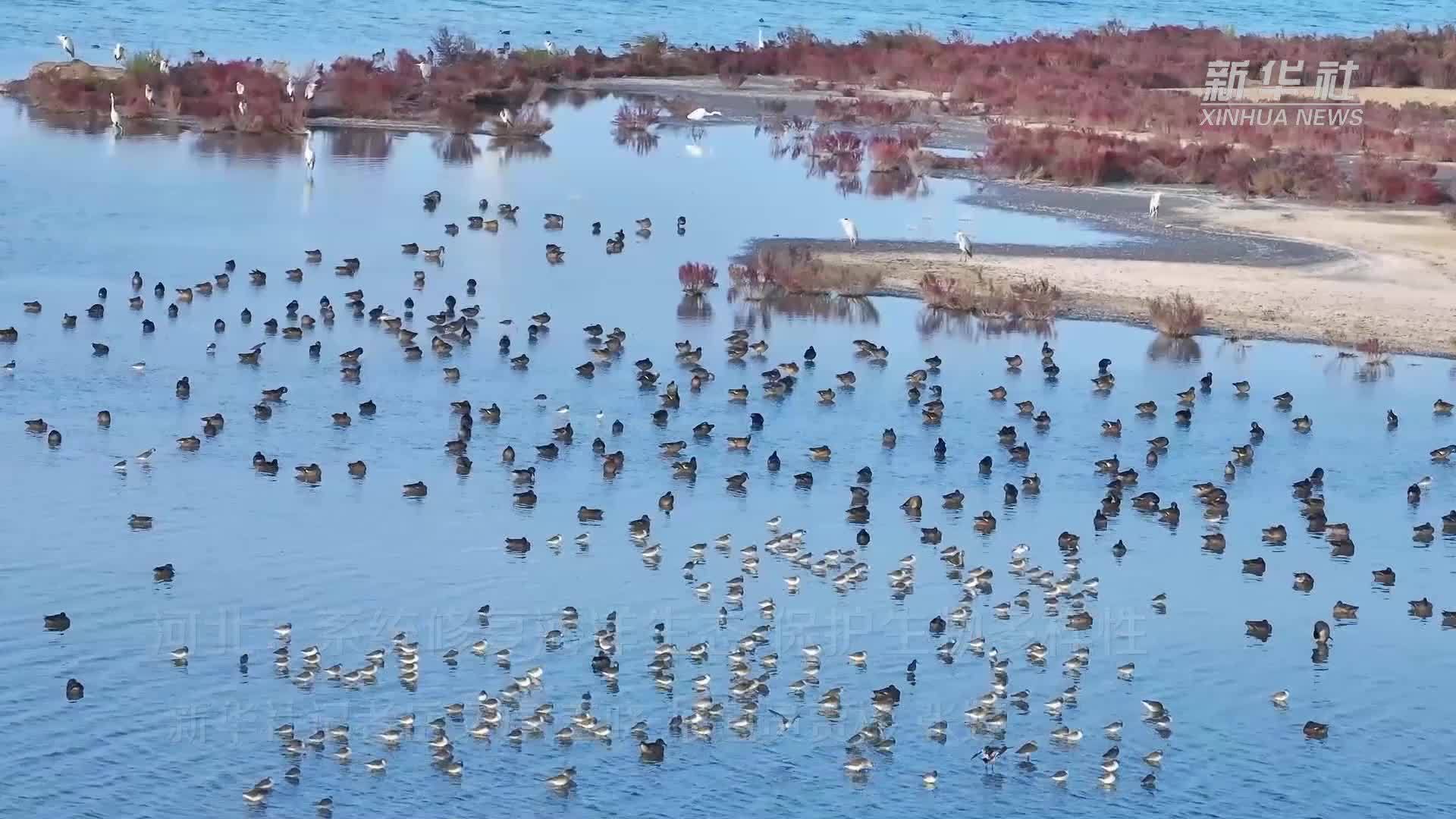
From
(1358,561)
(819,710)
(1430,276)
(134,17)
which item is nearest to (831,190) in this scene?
(1430,276)

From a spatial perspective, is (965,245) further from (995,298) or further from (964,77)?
(964,77)

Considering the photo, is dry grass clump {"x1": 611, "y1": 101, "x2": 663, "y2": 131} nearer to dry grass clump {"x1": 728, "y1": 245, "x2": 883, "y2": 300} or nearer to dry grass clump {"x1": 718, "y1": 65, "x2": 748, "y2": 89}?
dry grass clump {"x1": 718, "y1": 65, "x2": 748, "y2": 89}

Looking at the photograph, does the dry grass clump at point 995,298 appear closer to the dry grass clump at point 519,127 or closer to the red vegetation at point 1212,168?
the red vegetation at point 1212,168

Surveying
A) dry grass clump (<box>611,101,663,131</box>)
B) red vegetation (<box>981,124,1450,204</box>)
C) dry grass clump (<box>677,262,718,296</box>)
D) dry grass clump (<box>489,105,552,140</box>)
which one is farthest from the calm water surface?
dry grass clump (<box>611,101,663,131</box>)

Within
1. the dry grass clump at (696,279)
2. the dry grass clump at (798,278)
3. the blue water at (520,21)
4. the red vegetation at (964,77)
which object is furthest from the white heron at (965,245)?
the blue water at (520,21)

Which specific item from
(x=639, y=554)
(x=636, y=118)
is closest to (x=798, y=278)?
(x=639, y=554)
